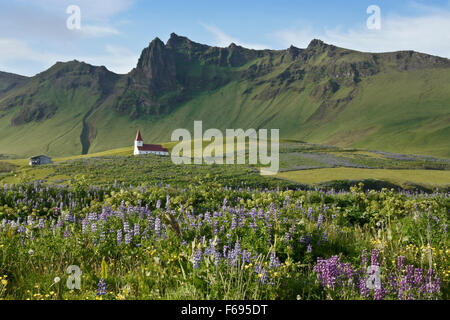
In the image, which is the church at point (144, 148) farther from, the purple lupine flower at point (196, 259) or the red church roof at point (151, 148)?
the purple lupine flower at point (196, 259)

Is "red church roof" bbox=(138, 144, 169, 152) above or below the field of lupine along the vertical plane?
above

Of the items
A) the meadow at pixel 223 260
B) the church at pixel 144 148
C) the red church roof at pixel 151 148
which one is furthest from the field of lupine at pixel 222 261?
the red church roof at pixel 151 148

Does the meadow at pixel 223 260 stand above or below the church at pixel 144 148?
below

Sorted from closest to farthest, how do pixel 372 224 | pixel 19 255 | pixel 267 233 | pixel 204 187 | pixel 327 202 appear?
pixel 19 255, pixel 267 233, pixel 372 224, pixel 327 202, pixel 204 187

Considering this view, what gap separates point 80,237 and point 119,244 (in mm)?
1065

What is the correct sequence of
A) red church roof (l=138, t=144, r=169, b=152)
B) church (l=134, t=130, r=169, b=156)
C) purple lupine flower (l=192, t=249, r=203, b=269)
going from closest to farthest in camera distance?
purple lupine flower (l=192, t=249, r=203, b=269), church (l=134, t=130, r=169, b=156), red church roof (l=138, t=144, r=169, b=152)

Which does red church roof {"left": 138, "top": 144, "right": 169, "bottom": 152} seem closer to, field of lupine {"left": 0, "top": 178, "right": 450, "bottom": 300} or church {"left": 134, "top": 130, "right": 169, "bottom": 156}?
church {"left": 134, "top": 130, "right": 169, "bottom": 156}

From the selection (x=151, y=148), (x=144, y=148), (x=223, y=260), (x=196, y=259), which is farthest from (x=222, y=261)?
(x=151, y=148)

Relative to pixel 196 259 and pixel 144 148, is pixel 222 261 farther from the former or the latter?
pixel 144 148

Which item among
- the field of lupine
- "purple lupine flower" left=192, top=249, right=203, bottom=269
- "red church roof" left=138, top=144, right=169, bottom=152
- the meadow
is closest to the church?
"red church roof" left=138, top=144, right=169, bottom=152

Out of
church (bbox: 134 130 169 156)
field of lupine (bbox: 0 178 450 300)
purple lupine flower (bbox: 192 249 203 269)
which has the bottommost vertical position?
field of lupine (bbox: 0 178 450 300)

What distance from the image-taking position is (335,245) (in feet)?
28.3
